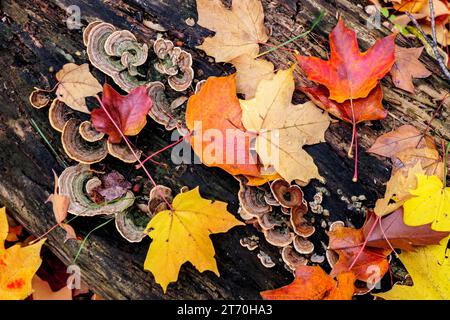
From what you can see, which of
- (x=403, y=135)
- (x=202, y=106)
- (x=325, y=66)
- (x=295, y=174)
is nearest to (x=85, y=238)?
(x=202, y=106)

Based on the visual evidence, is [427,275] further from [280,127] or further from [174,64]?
[174,64]

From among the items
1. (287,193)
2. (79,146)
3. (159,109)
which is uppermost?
(159,109)

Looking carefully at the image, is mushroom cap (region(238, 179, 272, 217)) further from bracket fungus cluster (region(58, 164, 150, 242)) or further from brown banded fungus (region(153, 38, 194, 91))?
brown banded fungus (region(153, 38, 194, 91))

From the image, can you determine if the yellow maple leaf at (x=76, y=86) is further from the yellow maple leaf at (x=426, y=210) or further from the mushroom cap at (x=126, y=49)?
the yellow maple leaf at (x=426, y=210)

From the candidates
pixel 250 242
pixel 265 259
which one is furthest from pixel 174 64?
pixel 265 259

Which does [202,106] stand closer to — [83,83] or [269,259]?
[83,83]
